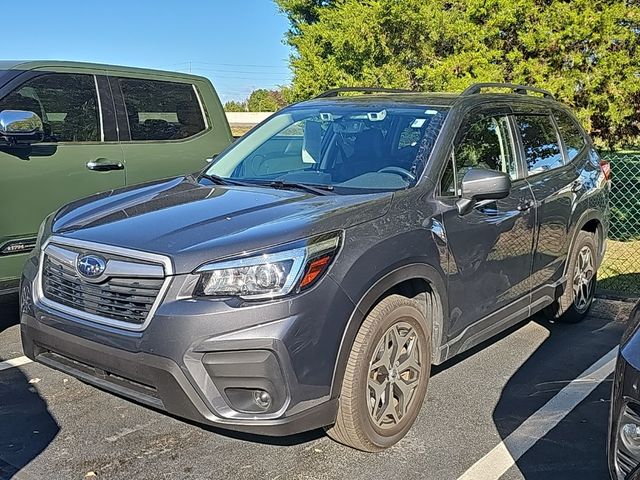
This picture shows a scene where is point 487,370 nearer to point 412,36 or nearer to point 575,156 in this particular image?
point 575,156

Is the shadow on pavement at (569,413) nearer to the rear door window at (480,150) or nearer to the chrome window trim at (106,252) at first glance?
the rear door window at (480,150)

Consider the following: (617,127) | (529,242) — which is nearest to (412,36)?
(617,127)

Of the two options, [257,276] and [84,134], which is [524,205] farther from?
[84,134]

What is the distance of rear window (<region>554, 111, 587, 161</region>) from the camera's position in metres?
5.17

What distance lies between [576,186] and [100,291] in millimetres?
3624

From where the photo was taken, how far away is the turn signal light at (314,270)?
2766 mm

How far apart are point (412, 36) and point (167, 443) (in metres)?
7.81

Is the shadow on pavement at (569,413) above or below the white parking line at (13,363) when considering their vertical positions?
below

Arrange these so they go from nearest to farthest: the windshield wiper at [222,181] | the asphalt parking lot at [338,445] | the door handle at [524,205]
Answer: the asphalt parking lot at [338,445] < the windshield wiper at [222,181] < the door handle at [524,205]

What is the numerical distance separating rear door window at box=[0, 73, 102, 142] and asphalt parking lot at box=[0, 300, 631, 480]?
178cm

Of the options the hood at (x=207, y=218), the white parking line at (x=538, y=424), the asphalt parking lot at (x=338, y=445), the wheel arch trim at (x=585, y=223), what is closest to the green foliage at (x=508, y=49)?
the wheel arch trim at (x=585, y=223)

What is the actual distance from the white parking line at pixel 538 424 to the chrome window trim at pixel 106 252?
1638 millimetres

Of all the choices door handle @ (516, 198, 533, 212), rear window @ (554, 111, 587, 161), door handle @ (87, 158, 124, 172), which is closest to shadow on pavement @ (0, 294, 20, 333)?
door handle @ (87, 158, 124, 172)

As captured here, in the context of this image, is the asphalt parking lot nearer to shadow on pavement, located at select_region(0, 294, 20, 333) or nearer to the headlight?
shadow on pavement, located at select_region(0, 294, 20, 333)
